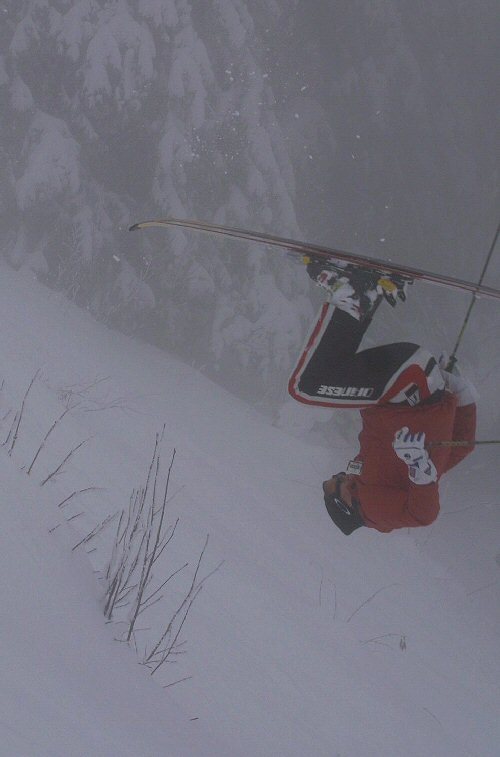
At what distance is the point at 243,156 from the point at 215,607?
958 cm

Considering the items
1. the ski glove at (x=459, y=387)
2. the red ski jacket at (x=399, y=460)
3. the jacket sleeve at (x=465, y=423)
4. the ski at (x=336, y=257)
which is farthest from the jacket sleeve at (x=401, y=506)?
the ski at (x=336, y=257)

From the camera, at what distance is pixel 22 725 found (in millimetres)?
1189

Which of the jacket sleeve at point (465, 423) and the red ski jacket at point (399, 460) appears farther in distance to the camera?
the jacket sleeve at point (465, 423)

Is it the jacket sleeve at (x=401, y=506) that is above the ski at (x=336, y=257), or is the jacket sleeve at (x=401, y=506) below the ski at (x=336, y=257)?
below

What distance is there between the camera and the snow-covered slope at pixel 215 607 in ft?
5.21

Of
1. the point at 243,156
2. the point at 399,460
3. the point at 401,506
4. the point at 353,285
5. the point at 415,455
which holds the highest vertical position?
the point at 243,156

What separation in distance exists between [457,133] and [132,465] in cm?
1481

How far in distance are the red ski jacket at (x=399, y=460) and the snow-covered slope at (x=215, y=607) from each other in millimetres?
887

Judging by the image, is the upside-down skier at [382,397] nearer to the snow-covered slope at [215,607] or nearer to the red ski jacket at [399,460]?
the red ski jacket at [399,460]

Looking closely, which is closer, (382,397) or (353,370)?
(353,370)

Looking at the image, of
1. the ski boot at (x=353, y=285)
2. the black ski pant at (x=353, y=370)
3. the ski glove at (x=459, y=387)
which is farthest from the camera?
the ski glove at (x=459, y=387)

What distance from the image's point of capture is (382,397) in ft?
10.4

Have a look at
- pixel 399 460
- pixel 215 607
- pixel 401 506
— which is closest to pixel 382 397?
pixel 399 460

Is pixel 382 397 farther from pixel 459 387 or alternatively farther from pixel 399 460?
pixel 459 387
